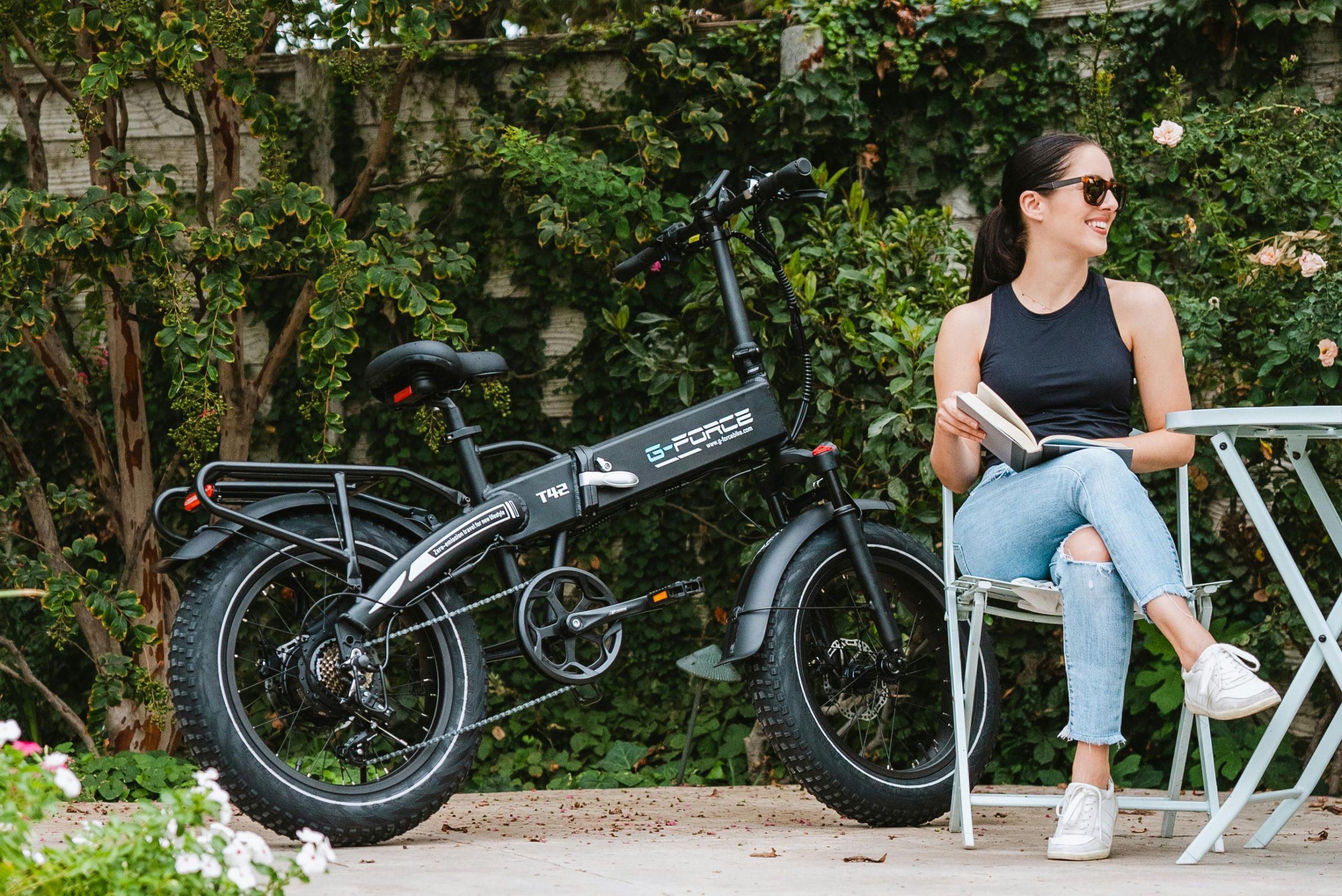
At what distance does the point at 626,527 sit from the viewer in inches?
162

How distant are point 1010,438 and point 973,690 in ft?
1.86

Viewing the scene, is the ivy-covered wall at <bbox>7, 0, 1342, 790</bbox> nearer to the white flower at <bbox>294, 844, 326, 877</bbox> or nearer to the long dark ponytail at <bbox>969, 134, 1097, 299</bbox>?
the long dark ponytail at <bbox>969, 134, 1097, 299</bbox>

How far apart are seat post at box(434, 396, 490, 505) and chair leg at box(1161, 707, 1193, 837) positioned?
55.4 inches

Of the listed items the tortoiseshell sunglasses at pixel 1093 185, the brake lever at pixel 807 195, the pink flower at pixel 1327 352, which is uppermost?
the brake lever at pixel 807 195

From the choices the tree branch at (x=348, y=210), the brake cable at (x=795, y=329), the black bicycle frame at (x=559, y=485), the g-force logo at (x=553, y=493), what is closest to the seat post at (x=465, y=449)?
the black bicycle frame at (x=559, y=485)

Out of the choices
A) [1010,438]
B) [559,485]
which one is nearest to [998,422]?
[1010,438]

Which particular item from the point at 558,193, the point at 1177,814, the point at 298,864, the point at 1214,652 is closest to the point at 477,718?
the point at 298,864

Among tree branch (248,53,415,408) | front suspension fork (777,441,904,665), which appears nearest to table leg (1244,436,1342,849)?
front suspension fork (777,441,904,665)

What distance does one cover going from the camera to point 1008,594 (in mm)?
2414

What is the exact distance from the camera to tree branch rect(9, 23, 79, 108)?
361cm

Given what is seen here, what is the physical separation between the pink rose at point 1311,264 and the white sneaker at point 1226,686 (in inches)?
58.1

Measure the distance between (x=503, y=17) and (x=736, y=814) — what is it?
5345 mm

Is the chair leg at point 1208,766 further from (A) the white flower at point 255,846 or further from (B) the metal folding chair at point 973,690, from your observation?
(A) the white flower at point 255,846

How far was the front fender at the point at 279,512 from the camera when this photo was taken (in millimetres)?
2375
